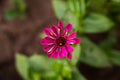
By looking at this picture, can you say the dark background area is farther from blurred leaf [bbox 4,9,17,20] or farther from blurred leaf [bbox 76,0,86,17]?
blurred leaf [bbox 76,0,86,17]

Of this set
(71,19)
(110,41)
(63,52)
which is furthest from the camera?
(110,41)

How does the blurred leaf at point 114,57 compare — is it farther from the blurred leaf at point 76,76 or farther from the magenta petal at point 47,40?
the magenta petal at point 47,40

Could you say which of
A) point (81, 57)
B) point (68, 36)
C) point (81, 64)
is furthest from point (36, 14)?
point (68, 36)

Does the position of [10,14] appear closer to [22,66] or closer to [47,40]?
[22,66]

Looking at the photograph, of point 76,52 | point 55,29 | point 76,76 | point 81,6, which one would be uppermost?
point 81,6

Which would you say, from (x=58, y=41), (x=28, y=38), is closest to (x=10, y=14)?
(x=28, y=38)

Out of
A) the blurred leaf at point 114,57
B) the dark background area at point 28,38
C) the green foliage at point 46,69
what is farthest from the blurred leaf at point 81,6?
the dark background area at point 28,38

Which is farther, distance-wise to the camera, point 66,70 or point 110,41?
point 110,41
